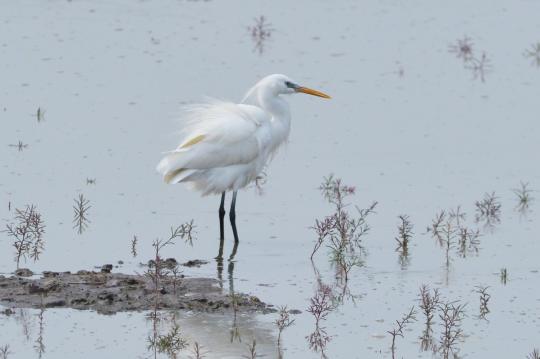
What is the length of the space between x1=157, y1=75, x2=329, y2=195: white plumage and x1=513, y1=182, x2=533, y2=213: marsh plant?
6.62ft

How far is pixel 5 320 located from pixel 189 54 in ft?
30.3

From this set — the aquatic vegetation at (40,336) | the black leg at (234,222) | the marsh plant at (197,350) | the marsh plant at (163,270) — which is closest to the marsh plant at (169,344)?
the marsh plant at (197,350)

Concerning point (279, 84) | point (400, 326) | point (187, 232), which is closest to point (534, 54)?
point (279, 84)

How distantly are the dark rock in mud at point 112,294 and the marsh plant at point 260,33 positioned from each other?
28.5 feet

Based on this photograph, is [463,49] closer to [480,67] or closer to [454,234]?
[480,67]

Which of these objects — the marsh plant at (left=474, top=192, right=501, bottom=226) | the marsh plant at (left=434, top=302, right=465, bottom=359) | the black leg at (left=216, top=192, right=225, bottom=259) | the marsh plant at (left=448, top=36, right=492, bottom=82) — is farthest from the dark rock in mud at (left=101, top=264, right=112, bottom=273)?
the marsh plant at (left=448, top=36, right=492, bottom=82)

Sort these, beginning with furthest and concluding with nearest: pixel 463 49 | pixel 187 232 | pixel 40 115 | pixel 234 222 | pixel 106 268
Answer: pixel 463 49 < pixel 40 115 < pixel 234 222 < pixel 187 232 < pixel 106 268

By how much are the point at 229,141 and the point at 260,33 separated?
22.3ft

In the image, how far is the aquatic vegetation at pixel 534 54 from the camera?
1736cm

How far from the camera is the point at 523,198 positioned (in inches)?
468

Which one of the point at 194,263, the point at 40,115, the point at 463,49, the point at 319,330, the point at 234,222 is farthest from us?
the point at 463,49

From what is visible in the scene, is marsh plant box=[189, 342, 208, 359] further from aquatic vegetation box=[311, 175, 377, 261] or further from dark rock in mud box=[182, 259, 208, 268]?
aquatic vegetation box=[311, 175, 377, 261]

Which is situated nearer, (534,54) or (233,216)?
(233,216)

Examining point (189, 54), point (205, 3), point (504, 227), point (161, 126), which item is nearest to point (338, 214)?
point (504, 227)
